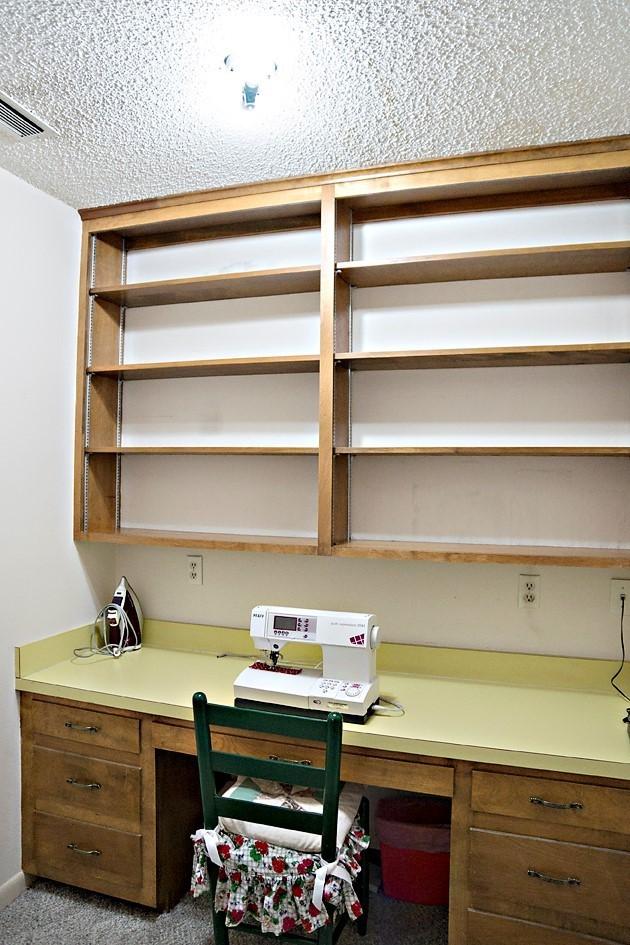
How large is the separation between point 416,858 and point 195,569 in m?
1.33

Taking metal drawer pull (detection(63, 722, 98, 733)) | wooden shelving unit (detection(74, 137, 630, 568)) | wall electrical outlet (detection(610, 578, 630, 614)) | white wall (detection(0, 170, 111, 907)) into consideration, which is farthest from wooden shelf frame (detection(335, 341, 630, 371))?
metal drawer pull (detection(63, 722, 98, 733))

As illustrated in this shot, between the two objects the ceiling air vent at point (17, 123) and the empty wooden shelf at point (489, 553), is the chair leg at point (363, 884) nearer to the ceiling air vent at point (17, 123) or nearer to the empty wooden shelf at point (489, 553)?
the empty wooden shelf at point (489, 553)

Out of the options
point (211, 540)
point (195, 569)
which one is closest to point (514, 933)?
point (211, 540)

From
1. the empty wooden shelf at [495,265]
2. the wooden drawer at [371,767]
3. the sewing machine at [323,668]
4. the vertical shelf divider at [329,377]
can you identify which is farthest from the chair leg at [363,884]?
the empty wooden shelf at [495,265]

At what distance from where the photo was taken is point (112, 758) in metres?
2.15

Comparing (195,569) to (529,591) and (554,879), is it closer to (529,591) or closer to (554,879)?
(529,591)

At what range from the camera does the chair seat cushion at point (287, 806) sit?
5.79 ft

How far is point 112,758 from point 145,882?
16.2 inches

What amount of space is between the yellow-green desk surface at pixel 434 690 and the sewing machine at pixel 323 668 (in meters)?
0.10

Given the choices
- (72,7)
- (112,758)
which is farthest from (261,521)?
(72,7)

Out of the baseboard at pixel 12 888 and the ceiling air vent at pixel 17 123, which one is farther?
the baseboard at pixel 12 888

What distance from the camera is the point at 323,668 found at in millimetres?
→ 2084

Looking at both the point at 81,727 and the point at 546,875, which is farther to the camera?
the point at 81,727

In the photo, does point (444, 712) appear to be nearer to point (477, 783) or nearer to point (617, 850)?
Result: point (477, 783)
